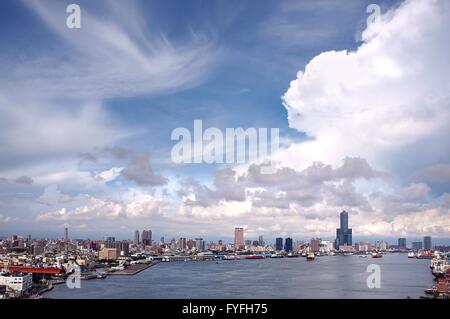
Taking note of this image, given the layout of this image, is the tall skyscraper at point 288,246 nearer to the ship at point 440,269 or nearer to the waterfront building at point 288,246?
the waterfront building at point 288,246

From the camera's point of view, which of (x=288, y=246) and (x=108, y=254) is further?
(x=288, y=246)

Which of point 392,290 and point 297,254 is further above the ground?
point 392,290

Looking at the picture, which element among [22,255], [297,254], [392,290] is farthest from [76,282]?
[297,254]

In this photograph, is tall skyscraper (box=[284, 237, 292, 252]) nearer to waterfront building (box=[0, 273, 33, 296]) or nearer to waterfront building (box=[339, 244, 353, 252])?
waterfront building (box=[339, 244, 353, 252])

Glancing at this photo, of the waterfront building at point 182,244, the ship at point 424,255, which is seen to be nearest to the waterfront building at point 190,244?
the waterfront building at point 182,244

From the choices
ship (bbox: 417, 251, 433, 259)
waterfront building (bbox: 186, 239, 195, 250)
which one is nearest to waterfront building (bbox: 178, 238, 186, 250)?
waterfront building (bbox: 186, 239, 195, 250)

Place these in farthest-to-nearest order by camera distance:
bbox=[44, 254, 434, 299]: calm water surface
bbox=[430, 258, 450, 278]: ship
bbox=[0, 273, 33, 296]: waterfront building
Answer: bbox=[430, 258, 450, 278]: ship
bbox=[44, 254, 434, 299]: calm water surface
bbox=[0, 273, 33, 296]: waterfront building

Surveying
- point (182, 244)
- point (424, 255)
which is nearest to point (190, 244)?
point (182, 244)

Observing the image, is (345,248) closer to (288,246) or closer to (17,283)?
(288,246)

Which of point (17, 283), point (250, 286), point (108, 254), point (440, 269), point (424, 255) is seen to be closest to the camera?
point (17, 283)
